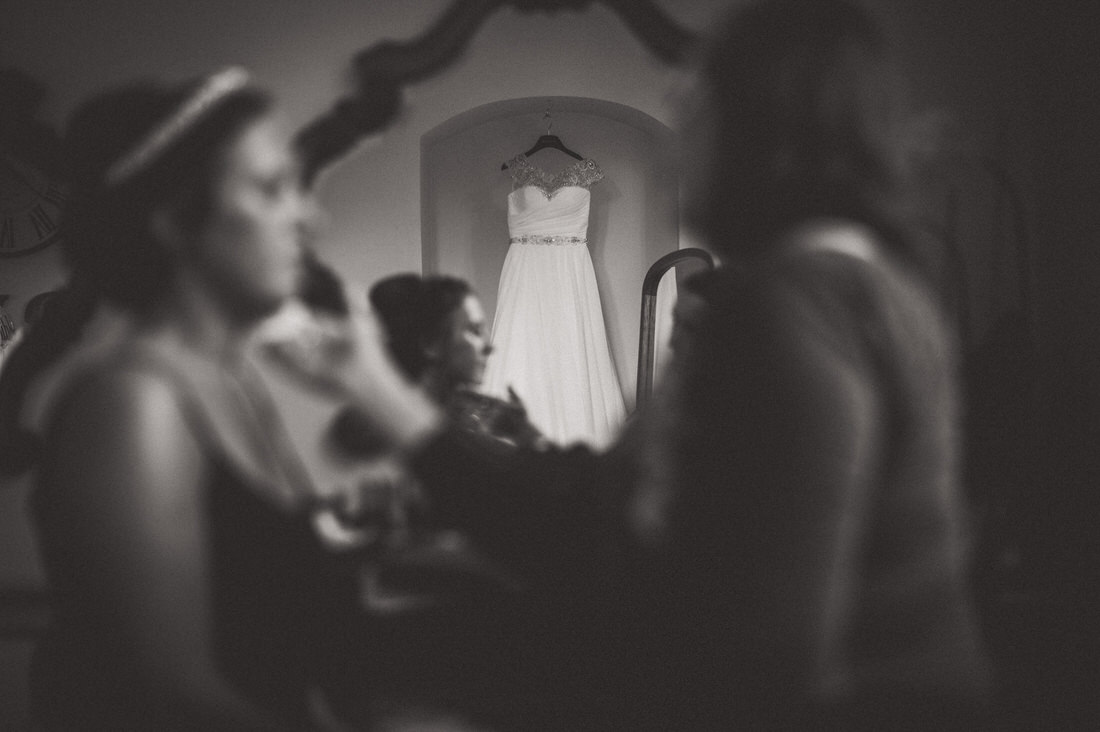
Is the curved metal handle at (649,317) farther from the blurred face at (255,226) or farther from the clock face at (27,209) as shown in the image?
the clock face at (27,209)

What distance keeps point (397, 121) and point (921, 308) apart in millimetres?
904

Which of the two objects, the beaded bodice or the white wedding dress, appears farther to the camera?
the beaded bodice

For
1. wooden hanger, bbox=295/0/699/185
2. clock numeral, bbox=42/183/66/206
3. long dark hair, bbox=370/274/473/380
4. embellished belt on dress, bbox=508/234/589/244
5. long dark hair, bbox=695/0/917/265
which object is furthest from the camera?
embellished belt on dress, bbox=508/234/589/244

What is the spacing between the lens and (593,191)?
162 centimetres

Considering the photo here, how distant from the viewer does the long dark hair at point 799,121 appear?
39.3 inches

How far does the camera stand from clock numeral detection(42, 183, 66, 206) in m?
1.39

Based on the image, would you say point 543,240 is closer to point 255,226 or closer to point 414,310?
point 414,310

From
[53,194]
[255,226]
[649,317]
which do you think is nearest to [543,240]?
[649,317]

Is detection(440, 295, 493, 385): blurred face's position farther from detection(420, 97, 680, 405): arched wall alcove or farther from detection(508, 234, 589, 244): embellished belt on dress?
detection(508, 234, 589, 244): embellished belt on dress


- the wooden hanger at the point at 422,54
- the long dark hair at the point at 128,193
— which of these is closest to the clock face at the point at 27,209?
the long dark hair at the point at 128,193

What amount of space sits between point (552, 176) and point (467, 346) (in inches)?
20.2

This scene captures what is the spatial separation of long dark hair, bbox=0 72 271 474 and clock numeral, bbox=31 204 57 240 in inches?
8.3

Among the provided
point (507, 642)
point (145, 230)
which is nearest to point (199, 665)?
point (507, 642)

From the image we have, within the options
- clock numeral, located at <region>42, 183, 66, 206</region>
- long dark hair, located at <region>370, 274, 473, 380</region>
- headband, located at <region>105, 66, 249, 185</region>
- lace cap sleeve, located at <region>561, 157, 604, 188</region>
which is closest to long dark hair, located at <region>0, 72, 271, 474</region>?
headband, located at <region>105, 66, 249, 185</region>
